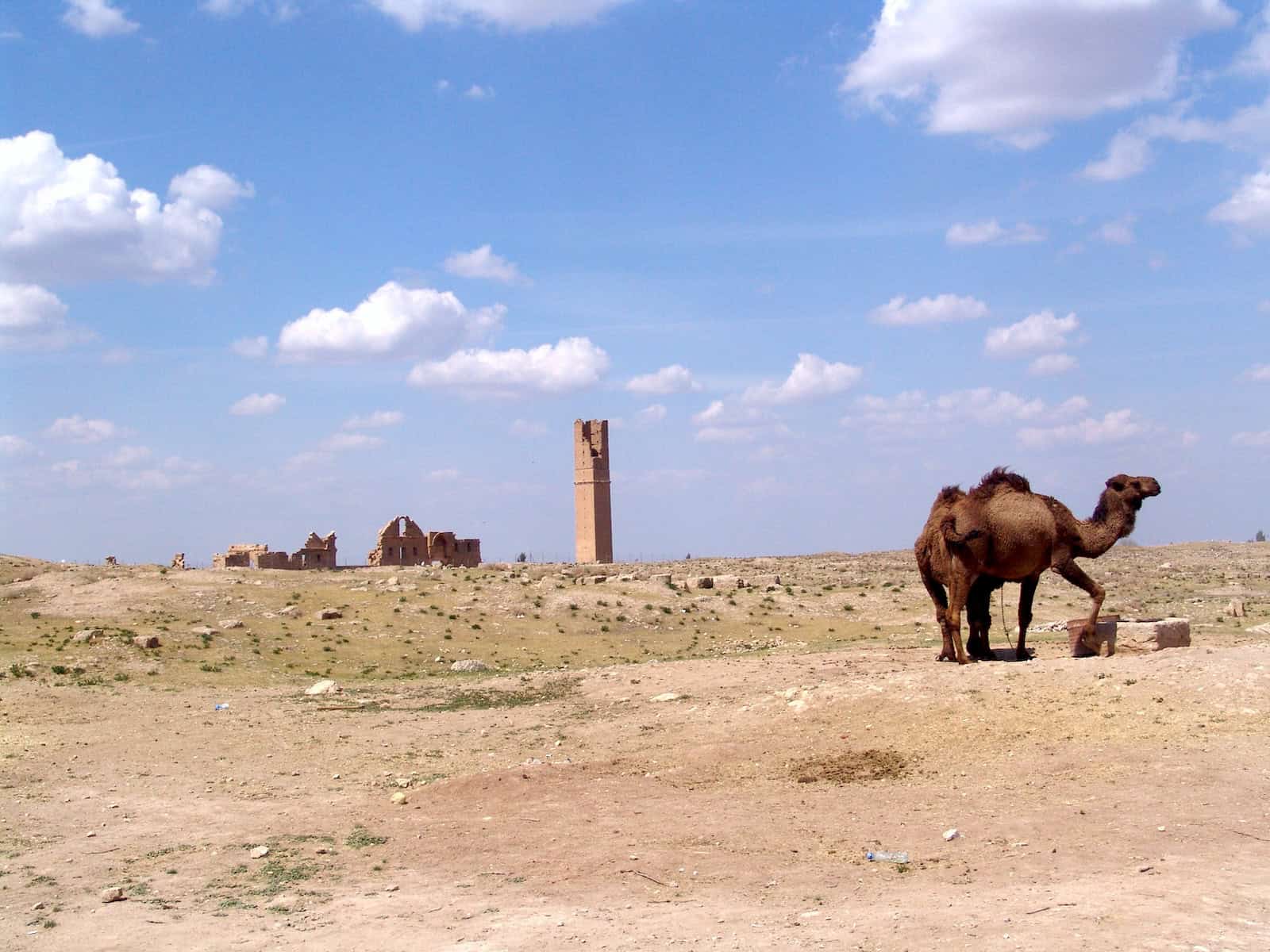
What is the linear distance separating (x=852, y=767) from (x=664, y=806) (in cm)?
205

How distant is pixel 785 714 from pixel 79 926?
788 centimetres

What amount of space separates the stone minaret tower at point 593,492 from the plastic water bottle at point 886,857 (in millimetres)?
67034

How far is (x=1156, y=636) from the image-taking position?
15359 mm

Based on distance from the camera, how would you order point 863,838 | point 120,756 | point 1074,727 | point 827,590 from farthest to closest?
point 827,590 → point 120,756 → point 1074,727 → point 863,838

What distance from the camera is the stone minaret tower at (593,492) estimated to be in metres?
76.2

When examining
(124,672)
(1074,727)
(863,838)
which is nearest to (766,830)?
(863,838)

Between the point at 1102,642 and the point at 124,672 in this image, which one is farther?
→ the point at 124,672

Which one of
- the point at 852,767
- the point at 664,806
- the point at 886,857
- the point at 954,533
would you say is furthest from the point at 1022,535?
the point at 886,857

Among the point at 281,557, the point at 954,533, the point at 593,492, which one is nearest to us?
the point at 954,533

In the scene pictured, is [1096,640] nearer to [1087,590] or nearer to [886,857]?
Result: [1087,590]

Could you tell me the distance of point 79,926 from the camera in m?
8.48

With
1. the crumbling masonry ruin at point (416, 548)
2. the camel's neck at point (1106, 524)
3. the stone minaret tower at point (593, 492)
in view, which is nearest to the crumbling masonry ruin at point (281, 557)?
the crumbling masonry ruin at point (416, 548)

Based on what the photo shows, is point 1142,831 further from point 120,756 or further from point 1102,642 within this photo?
point 120,756

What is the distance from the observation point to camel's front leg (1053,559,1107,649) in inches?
595
